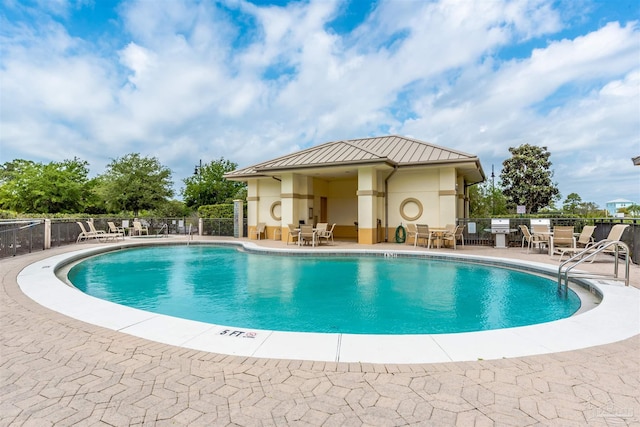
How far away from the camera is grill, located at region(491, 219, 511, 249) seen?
43.7ft

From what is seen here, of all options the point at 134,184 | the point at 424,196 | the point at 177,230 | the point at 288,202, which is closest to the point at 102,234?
the point at 177,230

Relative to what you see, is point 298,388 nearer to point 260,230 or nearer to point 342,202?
point 260,230

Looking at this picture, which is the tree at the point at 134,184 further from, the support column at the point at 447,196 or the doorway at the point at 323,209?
the support column at the point at 447,196

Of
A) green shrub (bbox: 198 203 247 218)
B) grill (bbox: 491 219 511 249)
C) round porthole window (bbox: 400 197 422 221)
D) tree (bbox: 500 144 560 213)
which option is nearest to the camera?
grill (bbox: 491 219 511 249)

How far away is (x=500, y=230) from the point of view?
13.4 metres

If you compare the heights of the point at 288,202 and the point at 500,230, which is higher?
the point at 288,202

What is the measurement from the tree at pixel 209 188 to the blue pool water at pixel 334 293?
1046 inches

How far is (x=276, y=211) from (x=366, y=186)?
6.02 metres

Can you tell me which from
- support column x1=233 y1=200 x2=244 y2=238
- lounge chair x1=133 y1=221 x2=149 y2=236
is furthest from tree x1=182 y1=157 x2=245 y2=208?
support column x1=233 y1=200 x2=244 y2=238

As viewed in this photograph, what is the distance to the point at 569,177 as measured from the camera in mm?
27344

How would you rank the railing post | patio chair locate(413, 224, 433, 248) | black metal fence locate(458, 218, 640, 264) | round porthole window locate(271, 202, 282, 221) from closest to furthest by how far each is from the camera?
1. black metal fence locate(458, 218, 640, 264)
2. the railing post
3. patio chair locate(413, 224, 433, 248)
4. round porthole window locate(271, 202, 282, 221)

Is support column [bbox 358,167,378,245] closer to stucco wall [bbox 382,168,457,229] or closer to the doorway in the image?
stucco wall [bbox 382,168,457,229]

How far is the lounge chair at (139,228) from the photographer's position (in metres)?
19.6

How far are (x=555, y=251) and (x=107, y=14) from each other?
703 inches
